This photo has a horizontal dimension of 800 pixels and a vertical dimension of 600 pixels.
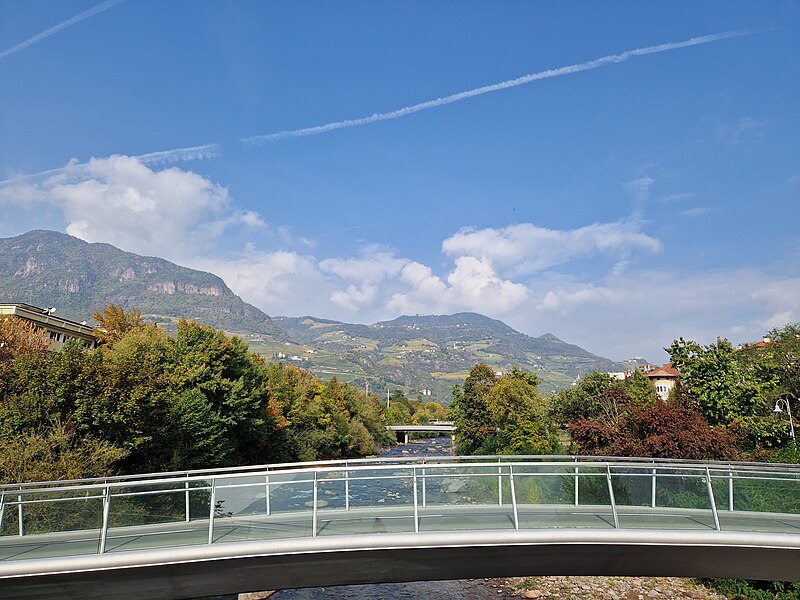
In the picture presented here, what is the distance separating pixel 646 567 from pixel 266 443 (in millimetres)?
45356

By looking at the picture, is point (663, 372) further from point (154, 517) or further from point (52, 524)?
point (52, 524)

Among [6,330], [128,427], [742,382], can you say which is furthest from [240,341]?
[742,382]

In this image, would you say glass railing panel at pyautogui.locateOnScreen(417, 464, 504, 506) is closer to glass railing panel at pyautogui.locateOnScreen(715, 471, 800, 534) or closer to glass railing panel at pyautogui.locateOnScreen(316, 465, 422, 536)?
glass railing panel at pyautogui.locateOnScreen(316, 465, 422, 536)

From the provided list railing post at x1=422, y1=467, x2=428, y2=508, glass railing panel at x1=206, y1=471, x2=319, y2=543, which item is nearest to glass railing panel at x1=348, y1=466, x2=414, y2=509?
railing post at x1=422, y1=467, x2=428, y2=508

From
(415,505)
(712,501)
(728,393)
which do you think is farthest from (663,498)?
(728,393)

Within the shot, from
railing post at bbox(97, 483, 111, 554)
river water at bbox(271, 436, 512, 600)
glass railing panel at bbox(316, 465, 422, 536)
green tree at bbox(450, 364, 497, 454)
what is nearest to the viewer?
railing post at bbox(97, 483, 111, 554)

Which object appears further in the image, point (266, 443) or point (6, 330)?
point (266, 443)

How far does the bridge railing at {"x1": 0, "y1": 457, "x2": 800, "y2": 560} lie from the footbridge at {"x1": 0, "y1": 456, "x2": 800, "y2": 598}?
28mm

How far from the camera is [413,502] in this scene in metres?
12.1

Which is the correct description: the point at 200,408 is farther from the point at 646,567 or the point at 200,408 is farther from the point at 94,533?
the point at 646,567

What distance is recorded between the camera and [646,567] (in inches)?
490

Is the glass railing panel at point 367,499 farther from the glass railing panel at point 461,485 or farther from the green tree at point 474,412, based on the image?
the green tree at point 474,412

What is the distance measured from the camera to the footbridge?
36.1 ft

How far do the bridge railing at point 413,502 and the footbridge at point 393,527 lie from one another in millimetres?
28
